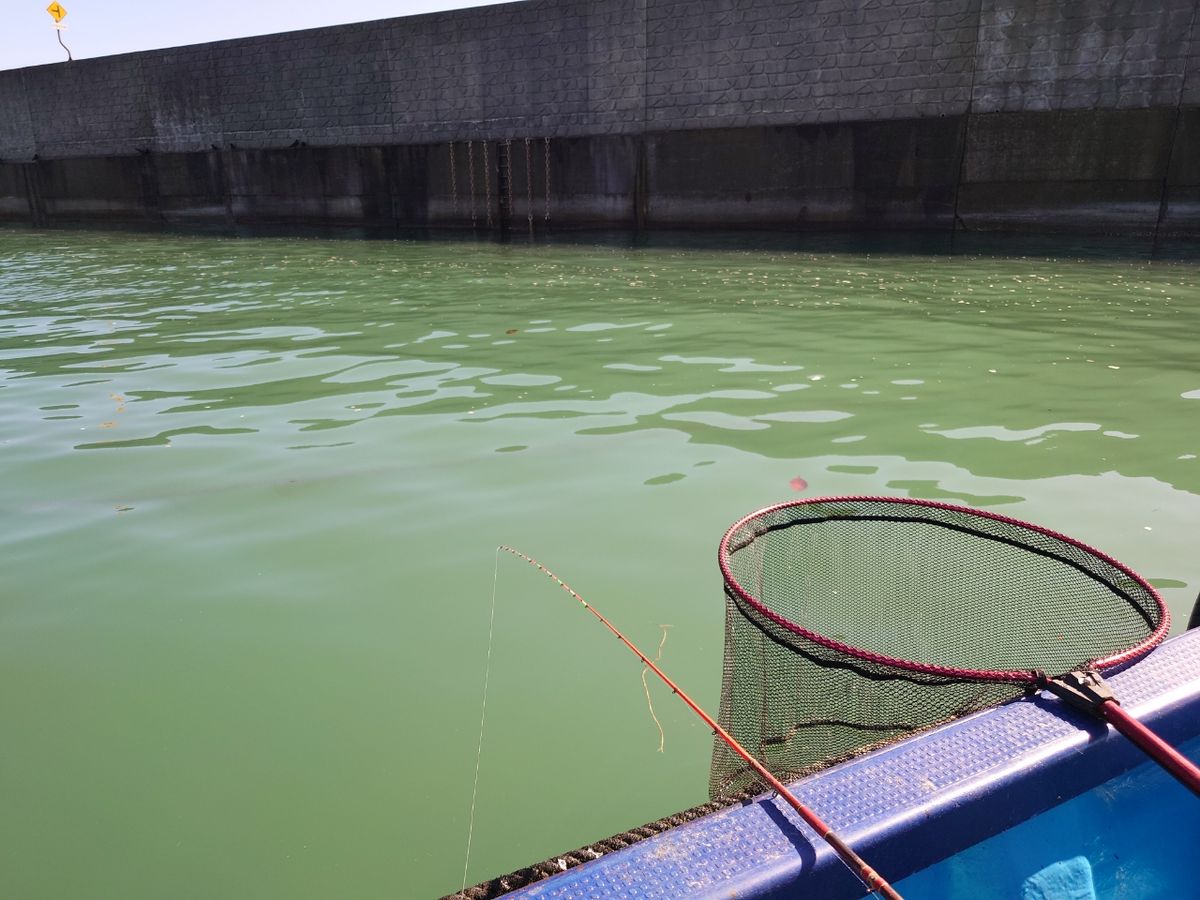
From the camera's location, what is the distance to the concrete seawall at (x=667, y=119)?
51.4 ft

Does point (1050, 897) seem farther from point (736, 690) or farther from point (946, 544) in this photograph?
point (946, 544)

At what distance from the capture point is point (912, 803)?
149cm

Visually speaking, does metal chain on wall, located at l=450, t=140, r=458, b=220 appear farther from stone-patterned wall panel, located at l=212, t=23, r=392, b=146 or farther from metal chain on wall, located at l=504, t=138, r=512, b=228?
stone-patterned wall panel, located at l=212, t=23, r=392, b=146

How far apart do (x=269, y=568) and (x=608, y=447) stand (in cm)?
218

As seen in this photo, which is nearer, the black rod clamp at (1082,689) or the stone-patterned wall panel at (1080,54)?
the black rod clamp at (1082,689)

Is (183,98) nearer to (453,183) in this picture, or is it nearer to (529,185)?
(453,183)

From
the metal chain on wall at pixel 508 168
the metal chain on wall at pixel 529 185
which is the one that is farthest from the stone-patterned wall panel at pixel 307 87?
the metal chain on wall at pixel 529 185

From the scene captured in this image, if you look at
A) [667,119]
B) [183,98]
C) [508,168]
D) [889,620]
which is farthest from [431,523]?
[183,98]

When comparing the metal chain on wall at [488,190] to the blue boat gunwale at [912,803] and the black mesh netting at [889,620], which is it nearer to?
the black mesh netting at [889,620]

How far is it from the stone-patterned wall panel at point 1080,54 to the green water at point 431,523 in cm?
842

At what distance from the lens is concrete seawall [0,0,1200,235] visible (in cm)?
1566

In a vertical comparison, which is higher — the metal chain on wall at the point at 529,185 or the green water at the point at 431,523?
the metal chain on wall at the point at 529,185

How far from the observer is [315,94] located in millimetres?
22359

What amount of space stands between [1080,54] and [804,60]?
5143 millimetres
